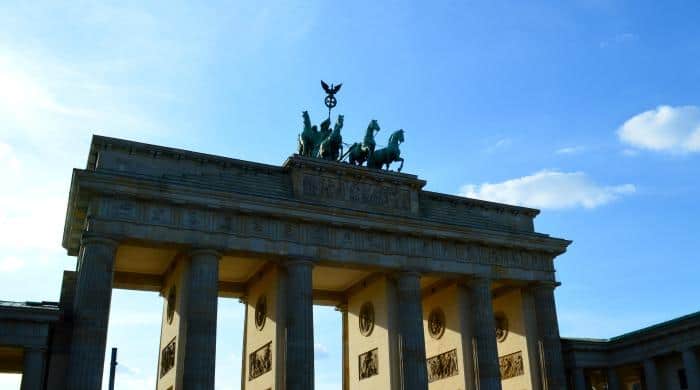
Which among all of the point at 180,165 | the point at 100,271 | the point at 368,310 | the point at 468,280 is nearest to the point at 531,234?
the point at 468,280

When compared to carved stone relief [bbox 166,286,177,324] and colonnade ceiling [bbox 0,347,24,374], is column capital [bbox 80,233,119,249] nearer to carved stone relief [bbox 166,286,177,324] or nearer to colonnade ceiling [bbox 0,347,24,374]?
colonnade ceiling [bbox 0,347,24,374]

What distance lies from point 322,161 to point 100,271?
12.5 meters

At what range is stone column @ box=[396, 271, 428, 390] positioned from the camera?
113 feet

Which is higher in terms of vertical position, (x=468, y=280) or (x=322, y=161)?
(x=322, y=161)

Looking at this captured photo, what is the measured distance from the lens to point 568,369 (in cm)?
4000

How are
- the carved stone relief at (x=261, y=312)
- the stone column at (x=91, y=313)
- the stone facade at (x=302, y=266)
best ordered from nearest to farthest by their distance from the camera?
the stone column at (x=91, y=313), the stone facade at (x=302, y=266), the carved stone relief at (x=261, y=312)

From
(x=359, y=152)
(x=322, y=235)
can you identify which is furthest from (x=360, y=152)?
(x=322, y=235)

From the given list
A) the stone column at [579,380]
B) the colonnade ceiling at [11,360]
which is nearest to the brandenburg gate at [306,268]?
the stone column at [579,380]

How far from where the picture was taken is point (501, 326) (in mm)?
42281

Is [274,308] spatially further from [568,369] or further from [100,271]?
[568,369]

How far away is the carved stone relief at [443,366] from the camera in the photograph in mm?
39312

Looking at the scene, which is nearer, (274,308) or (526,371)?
(274,308)

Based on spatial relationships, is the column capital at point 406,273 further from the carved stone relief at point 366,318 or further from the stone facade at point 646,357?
the stone facade at point 646,357

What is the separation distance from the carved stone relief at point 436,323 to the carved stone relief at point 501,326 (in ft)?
12.9
